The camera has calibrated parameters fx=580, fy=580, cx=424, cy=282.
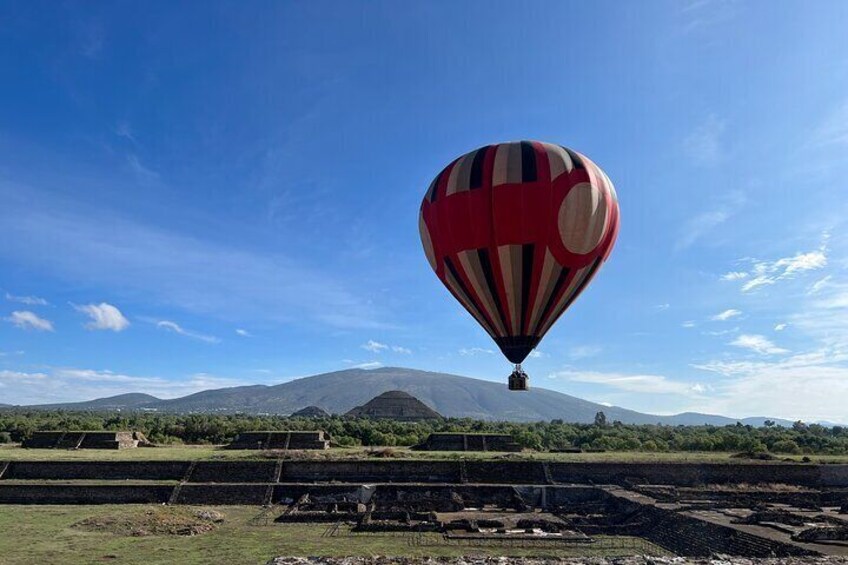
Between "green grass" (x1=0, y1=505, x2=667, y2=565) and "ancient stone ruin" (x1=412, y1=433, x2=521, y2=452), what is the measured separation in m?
21.8

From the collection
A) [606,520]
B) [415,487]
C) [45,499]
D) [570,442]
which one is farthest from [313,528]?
[570,442]

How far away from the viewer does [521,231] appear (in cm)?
1839

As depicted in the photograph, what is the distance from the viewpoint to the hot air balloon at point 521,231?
1833 cm

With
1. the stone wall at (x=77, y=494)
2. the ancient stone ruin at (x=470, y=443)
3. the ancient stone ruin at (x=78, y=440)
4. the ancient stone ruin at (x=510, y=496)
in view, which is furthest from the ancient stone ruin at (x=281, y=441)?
the stone wall at (x=77, y=494)

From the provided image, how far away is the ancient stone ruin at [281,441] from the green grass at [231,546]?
1972 centimetres

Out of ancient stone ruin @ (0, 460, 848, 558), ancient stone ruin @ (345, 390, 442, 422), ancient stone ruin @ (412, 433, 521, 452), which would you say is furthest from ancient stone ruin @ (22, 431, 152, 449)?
ancient stone ruin @ (345, 390, 442, 422)

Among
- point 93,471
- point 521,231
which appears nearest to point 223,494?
point 93,471

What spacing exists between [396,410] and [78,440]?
62.2 m

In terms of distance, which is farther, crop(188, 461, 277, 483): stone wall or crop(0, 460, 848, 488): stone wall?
crop(0, 460, 848, 488): stone wall

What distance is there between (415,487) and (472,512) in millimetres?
4509

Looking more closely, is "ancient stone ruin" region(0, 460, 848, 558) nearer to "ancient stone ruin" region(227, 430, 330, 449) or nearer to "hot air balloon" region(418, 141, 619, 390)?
"hot air balloon" region(418, 141, 619, 390)

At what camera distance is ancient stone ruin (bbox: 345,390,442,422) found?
330ft

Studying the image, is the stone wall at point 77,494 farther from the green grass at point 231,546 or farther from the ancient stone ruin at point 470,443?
the ancient stone ruin at point 470,443

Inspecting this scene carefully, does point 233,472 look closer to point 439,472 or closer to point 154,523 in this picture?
point 154,523
